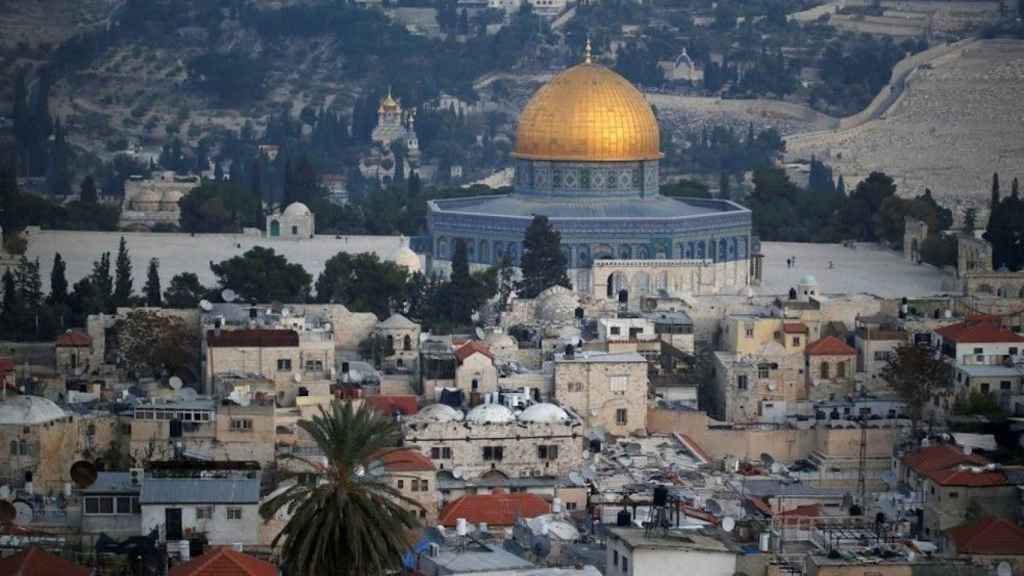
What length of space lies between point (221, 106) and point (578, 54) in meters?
9.48

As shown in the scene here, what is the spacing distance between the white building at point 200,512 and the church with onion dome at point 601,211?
24.5 m

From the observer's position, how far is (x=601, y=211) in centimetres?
6669

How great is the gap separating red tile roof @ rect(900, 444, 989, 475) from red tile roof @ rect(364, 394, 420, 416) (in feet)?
18.2

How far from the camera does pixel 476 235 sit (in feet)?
218

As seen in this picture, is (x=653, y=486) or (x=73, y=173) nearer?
(x=653, y=486)

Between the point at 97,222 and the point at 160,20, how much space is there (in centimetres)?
4645

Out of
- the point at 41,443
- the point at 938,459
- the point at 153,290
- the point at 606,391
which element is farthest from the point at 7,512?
the point at 153,290

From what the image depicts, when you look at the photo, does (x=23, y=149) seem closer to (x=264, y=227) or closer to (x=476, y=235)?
(x=264, y=227)

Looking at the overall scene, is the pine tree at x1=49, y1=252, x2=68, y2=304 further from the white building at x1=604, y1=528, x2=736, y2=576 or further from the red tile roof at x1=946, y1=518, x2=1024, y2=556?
the white building at x1=604, y1=528, x2=736, y2=576

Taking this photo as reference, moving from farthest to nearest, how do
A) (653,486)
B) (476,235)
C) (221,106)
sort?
(221,106) → (476,235) → (653,486)

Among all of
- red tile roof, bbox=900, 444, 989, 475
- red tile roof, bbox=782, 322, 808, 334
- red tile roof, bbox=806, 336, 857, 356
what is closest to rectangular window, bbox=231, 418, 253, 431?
red tile roof, bbox=900, 444, 989, 475

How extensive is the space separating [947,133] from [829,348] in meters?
49.2

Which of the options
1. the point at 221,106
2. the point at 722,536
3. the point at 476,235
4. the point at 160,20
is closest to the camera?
the point at 722,536

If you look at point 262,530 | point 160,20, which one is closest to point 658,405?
point 262,530
